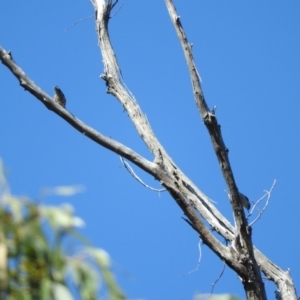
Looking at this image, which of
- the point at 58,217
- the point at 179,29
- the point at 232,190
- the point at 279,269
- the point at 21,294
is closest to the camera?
the point at 21,294

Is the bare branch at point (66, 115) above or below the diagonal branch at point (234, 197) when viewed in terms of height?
above

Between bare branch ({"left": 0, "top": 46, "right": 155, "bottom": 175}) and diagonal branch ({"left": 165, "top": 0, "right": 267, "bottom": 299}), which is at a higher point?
bare branch ({"left": 0, "top": 46, "right": 155, "bottom": 175})

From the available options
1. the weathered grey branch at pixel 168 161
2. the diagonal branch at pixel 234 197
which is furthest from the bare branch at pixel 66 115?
the diagonal branch at pixel 234 197

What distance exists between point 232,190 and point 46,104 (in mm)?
1059

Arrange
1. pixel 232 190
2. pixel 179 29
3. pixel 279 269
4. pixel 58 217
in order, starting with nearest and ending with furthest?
pixel 58 217, pixel 232 190, pixel 179 29, pixel 279 269

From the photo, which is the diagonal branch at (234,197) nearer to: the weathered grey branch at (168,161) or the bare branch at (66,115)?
the weathered grey branch at (168,161)

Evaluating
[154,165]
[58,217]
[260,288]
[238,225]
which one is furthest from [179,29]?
[58,217]

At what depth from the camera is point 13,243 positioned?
4.92 ft

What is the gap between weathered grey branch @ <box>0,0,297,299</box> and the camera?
3.41 m

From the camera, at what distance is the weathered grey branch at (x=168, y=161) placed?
341cm

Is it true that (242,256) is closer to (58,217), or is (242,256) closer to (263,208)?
(263,208)

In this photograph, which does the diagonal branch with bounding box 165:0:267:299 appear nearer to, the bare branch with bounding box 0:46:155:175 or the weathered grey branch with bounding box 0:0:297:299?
the weathered grey branch with bounding box 0:0:297:299

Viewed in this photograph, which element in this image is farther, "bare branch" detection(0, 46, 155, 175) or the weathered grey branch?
"bare branch" detection(0, 46, 155, 175)

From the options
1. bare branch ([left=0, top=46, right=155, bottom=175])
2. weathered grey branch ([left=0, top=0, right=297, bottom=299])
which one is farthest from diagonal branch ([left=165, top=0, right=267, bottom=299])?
bare branch ([left=0, top=46, right=155, bottom=175])
